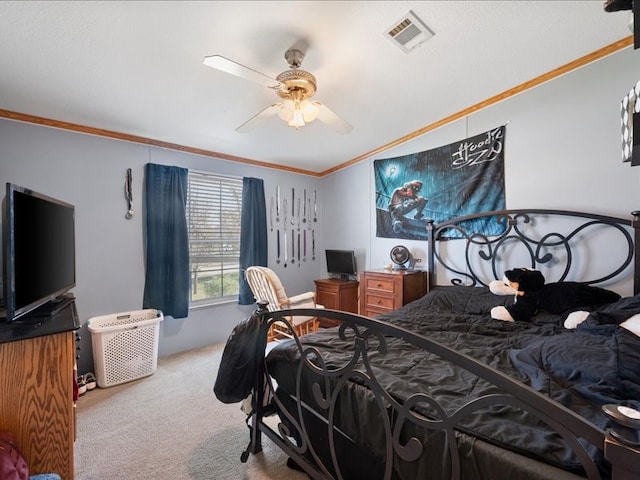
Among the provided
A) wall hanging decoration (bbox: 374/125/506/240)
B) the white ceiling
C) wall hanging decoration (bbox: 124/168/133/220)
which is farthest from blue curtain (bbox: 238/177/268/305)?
wall hanging decoration (bbox: 374/125/506/240)

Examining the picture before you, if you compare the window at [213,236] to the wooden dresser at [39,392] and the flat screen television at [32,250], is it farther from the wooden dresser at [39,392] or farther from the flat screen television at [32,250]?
Result: the wooden dresser at [39,392]

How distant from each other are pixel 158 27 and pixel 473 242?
2.87 m

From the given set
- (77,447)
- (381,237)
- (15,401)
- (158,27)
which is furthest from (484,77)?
(77,447)

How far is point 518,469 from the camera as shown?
2.55ft

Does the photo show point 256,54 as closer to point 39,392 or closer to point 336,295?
point 39,392

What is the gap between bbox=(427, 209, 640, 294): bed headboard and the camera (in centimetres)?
211

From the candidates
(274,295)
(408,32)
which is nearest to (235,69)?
(408,32)

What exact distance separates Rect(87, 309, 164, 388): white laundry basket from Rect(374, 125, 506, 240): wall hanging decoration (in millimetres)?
2713

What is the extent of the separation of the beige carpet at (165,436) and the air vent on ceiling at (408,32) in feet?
8.34

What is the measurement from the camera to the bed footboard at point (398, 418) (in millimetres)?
667

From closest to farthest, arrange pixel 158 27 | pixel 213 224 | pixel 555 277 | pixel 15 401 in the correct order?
pixel 15 401 → pixel 158 27 → pixel 555 277 → pixel 213 224

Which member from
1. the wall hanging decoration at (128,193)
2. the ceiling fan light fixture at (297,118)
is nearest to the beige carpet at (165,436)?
the wall hanging decoration at (128,193)

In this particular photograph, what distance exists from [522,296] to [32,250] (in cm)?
298

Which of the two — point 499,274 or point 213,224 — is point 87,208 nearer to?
point 213,224
